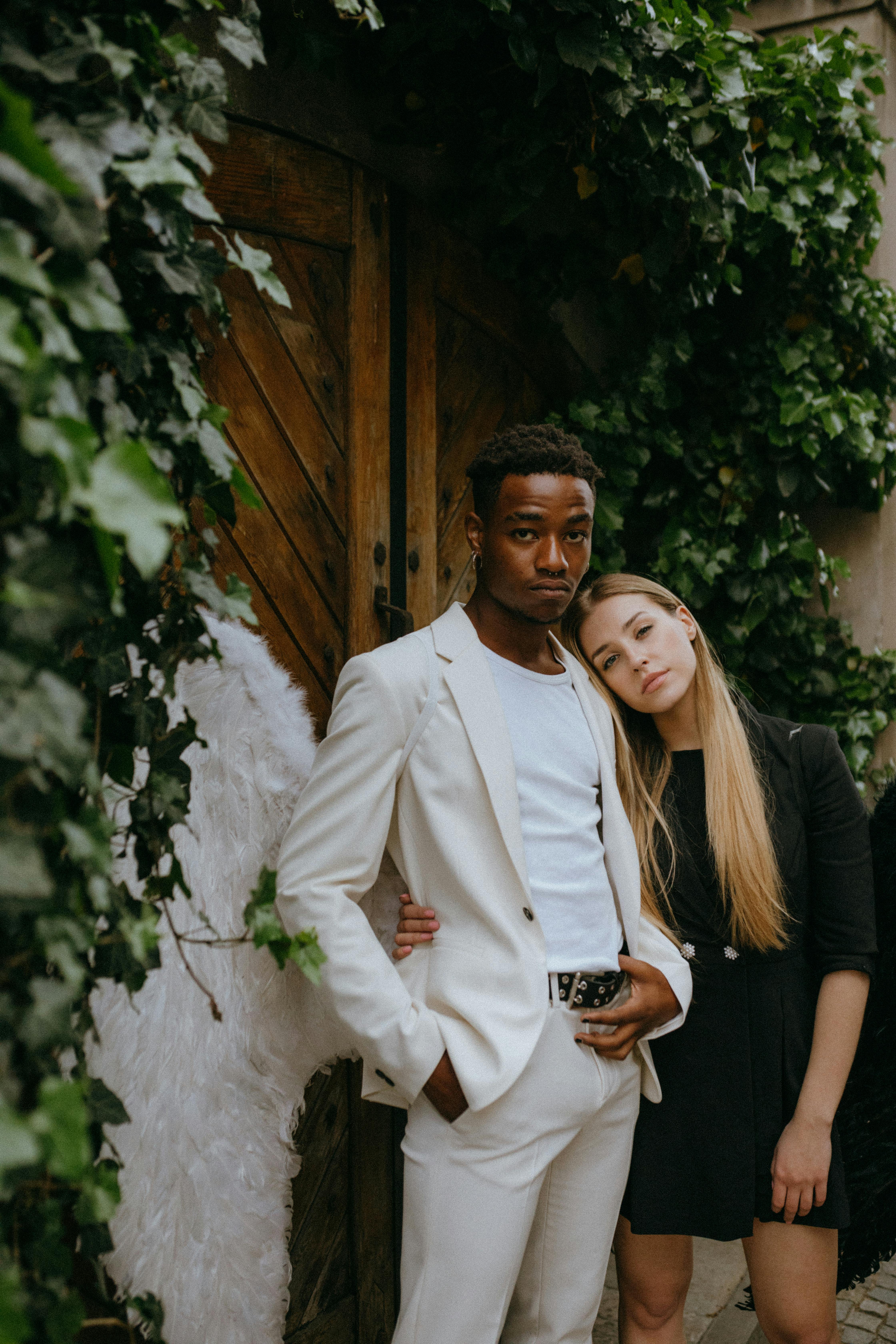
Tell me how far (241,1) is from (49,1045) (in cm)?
219

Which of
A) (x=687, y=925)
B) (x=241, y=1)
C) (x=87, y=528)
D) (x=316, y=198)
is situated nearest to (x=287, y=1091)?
(x=687, y=925)

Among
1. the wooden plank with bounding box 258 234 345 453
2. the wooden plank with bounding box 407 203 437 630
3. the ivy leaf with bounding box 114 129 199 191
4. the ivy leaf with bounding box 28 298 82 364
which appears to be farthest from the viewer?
the wooden plank with bounding box 407 203 437 630

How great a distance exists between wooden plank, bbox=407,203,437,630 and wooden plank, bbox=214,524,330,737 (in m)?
0.37

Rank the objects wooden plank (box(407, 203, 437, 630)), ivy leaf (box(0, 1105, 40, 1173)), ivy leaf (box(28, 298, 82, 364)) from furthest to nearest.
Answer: wooden plank (box(407, 203, 437, 630)) → ivy leaf (box(28, 298, 82, 364)) → ivy leaf (box(0, 1105, 40, 1173))

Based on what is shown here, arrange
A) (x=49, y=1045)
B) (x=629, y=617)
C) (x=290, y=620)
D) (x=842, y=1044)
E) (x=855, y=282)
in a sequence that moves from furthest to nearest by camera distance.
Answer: (x=855, y=282), (x=290, y=620), (x=629, y=617), (x=842, y=1044), (x=49, y=1045)

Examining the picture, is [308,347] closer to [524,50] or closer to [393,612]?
[393,612]

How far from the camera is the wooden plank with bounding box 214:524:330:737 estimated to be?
2305mm

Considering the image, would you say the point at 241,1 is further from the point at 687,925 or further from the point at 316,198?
the point at 687,925

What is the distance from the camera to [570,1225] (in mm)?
1887

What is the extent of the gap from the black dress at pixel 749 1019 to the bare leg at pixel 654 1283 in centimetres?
10

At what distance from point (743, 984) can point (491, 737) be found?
765 mm

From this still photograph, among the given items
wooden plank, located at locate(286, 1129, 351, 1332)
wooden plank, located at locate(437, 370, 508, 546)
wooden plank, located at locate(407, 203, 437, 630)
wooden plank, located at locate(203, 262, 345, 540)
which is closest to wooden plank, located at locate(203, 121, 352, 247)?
wooden plank, located at locate(203, 262, 345, 540)

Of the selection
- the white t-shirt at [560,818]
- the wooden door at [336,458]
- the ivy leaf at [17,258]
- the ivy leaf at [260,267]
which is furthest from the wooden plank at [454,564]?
the ivy leaf at [17,258]

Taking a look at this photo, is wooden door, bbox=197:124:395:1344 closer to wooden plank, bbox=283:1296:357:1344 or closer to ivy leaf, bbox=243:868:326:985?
wooden plank, bbox=283:1296:357:1344
